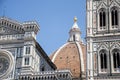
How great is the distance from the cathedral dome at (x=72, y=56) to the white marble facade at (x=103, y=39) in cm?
1311

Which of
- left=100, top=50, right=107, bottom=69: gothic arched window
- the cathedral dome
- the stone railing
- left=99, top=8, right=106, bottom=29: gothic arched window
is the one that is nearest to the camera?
left=100, top=50, right=107, bottom=69: gothic arched window

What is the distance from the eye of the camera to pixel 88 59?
102 feet

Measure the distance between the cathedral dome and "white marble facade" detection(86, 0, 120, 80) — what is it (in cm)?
1311

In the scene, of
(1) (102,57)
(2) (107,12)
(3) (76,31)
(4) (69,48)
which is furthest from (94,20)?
(3) (76,31)

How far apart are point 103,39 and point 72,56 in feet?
64.7

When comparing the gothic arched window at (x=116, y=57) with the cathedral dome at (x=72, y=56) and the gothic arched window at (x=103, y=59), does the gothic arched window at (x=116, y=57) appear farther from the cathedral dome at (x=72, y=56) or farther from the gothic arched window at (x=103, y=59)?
the cathedral dome at (x=72, y=56)

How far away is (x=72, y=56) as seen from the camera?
2000 inches

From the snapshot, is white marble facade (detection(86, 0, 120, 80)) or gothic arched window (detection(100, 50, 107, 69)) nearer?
white marble facade (detection(86, 0, 120, 80))

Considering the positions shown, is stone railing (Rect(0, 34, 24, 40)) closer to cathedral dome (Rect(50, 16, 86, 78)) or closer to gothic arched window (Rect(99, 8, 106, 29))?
gothic arched window (Rect(99, 8, 106, 29))

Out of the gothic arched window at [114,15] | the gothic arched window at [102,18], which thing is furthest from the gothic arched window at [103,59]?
the gothic arched window at [114,15]

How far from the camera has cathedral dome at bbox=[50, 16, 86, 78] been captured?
47.0 metres

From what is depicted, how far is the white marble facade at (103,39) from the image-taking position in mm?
30203

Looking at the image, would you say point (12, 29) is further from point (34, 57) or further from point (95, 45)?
point (95, 45)

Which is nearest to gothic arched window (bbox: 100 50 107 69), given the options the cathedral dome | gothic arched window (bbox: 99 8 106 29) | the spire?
gothic arched window (bbox: 99 8 106 29)
